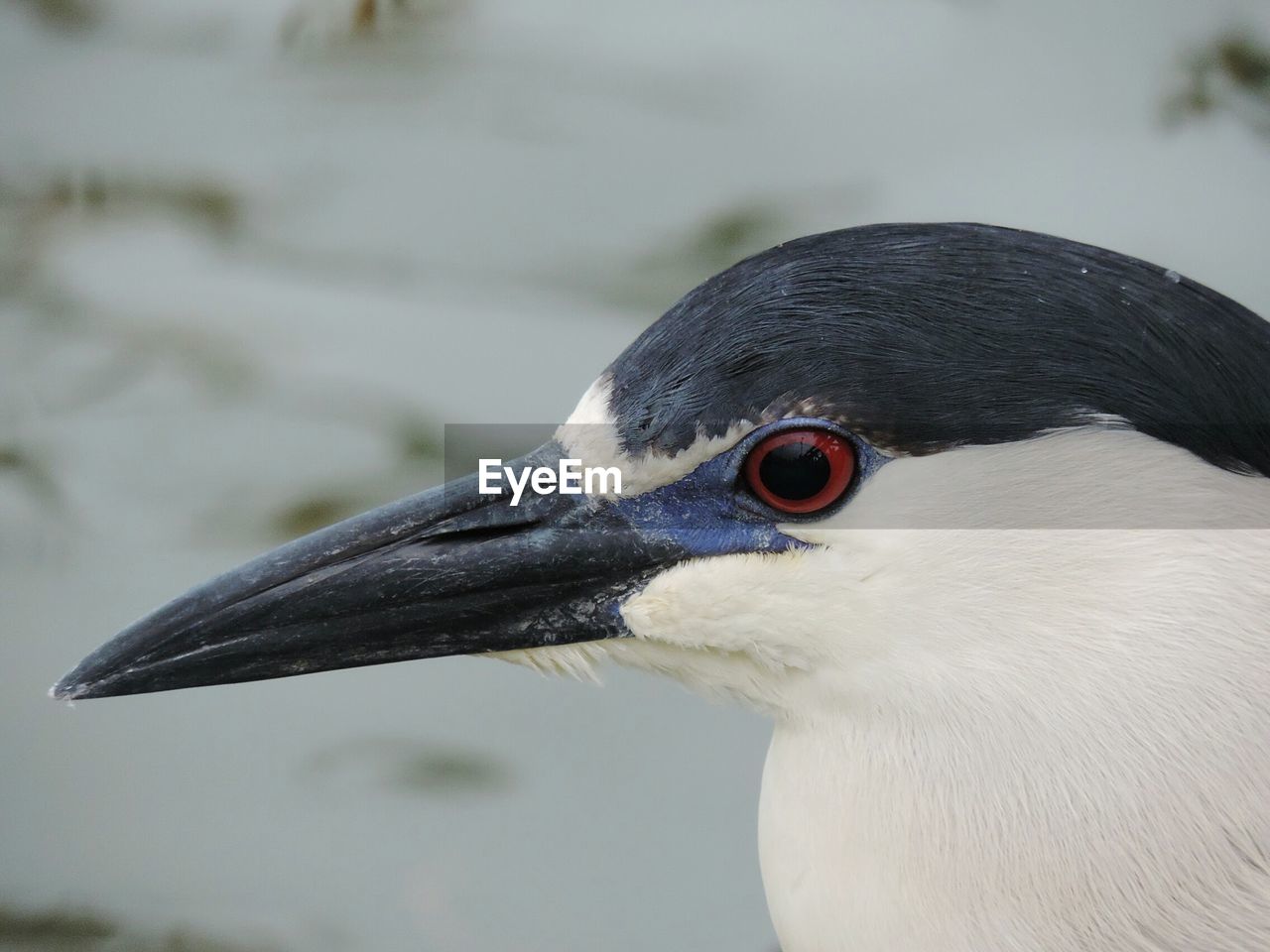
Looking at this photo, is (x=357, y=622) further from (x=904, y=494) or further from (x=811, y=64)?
(x=811, y=64)

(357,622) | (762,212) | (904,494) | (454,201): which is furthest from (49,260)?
Result: (904,494)

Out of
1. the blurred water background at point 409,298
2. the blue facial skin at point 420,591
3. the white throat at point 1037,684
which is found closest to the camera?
the white throat at point 1037,684

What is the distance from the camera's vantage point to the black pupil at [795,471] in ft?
2.92

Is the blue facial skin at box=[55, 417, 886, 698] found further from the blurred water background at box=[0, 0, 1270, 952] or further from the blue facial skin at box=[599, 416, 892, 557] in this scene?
the blurred water background at box=[0, 0, 1270, 952]

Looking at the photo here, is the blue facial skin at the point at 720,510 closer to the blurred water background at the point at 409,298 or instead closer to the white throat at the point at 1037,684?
the white throat at the point at 1037,684

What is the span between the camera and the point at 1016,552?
0.87m

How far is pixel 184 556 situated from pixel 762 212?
98cm

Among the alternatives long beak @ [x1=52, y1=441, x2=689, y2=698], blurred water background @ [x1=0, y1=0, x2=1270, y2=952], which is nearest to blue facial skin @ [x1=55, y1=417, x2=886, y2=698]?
long beak @ [x1=52, y1=441, x2=689, y2=698]

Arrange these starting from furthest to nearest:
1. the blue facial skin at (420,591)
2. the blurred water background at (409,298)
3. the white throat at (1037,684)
Answer: the blurred water background at (409,298), the blue facial skin at (420,591), the white throat at (1037,684)

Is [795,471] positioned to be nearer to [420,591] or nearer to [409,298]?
[420,591]

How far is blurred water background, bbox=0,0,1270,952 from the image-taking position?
6.23 feet

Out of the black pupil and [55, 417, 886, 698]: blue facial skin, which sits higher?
the black pupil

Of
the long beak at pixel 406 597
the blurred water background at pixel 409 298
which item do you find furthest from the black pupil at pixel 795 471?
the blurred water background at pixel 409 298

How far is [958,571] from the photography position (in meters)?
0.88
